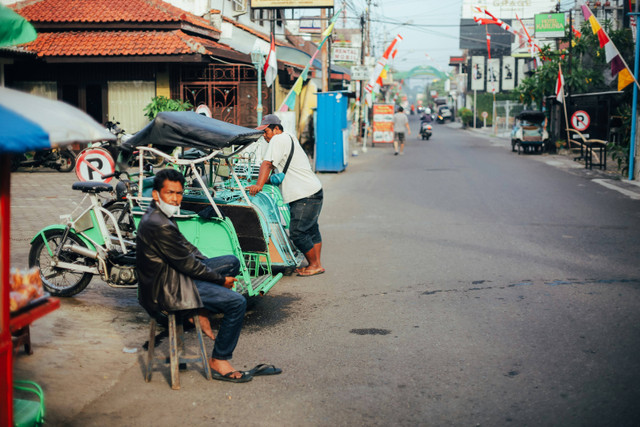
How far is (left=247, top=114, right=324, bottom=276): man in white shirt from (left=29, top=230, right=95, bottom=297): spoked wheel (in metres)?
2.34

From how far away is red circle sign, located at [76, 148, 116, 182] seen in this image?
8.09 metres

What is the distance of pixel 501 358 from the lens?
5254mm

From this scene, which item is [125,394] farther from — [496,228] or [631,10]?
[631,10]

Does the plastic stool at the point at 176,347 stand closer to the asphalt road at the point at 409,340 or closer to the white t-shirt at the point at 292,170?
the asphalt road at the point at 409,340

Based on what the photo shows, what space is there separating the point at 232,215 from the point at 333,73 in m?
31.2

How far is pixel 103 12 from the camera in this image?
21.0 meters

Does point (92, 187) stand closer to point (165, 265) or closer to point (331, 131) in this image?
point (165, 265)

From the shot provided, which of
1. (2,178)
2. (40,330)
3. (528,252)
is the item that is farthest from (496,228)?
(2,178)

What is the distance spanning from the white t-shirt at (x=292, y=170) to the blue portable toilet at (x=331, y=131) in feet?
38.8

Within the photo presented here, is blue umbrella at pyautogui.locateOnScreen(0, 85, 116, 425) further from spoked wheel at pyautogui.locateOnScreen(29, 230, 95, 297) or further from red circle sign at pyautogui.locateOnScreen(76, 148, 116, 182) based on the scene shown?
red circle sign at pyautogui.locateOnScreen(76, 148, 116, 182)

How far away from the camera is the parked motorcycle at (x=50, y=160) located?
58.9ft

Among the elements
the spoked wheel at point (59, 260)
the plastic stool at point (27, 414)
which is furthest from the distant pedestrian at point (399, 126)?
the plastic stool at point (27, 414)

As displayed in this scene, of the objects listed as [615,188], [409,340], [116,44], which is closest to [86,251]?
[409,340]

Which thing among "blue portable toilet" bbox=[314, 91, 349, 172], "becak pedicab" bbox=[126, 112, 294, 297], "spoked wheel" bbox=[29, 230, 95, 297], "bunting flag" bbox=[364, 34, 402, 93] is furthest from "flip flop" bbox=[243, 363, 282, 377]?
"bunting flag" bbox=[364, 34, 402, 93]
